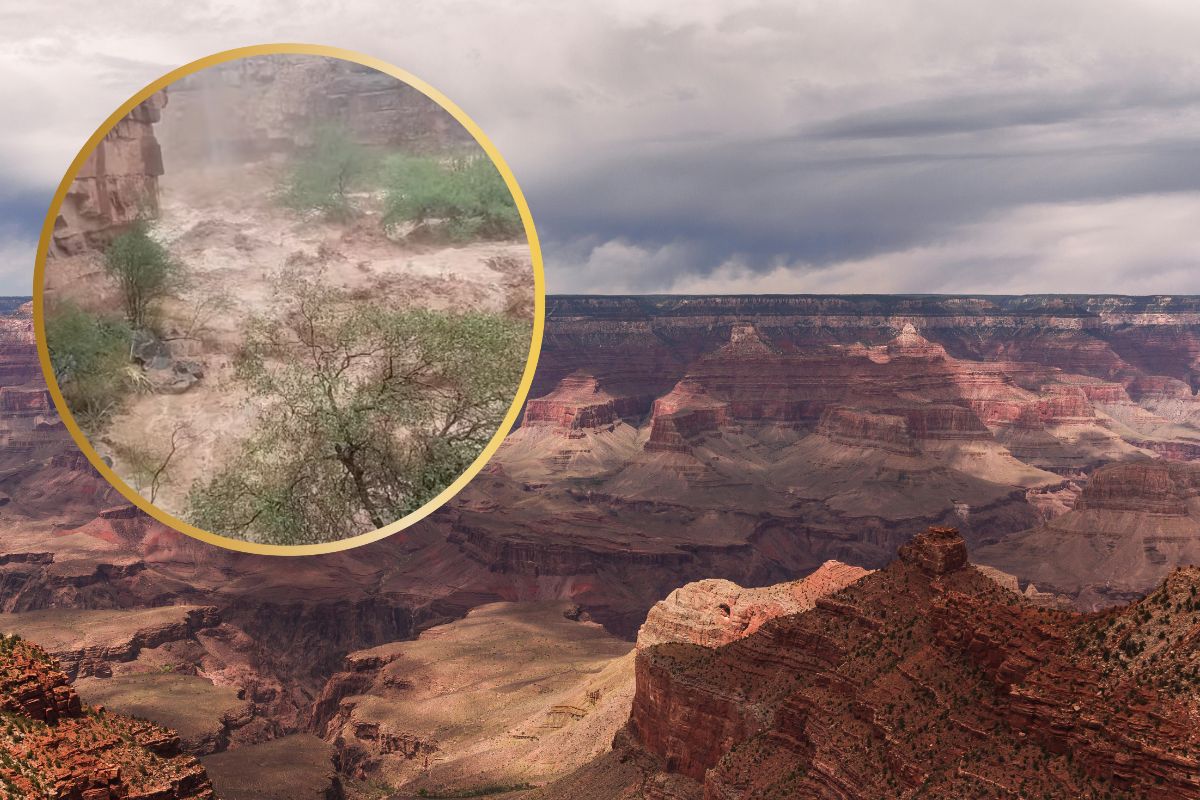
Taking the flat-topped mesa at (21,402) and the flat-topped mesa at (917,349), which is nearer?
the flat-topped mesa at (21,402)

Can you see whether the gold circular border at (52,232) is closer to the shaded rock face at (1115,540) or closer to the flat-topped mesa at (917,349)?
the shaded rock face at (1115,540)

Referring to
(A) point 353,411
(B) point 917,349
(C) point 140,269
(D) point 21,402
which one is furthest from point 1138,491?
(D) point 21,402

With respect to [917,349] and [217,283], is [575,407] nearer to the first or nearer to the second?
[917,349]

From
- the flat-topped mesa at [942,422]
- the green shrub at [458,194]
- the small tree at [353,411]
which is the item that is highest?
the green shrub at [458,194]

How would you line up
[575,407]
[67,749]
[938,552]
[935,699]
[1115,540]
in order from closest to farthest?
[67,749] < [935,699] < [938,552] < [1115,540] < [575,407]

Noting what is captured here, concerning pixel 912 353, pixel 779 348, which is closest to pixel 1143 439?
pixel 912 353

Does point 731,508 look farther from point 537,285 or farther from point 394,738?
point 537,285

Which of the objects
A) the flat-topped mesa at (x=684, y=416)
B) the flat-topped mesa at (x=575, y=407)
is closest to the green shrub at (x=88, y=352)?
the flat-topped mesa at (x=684, y=416)
